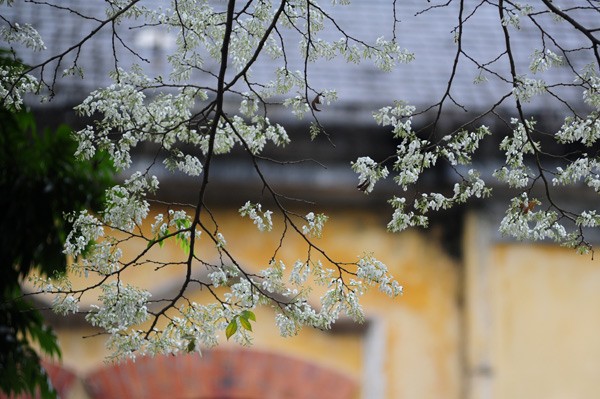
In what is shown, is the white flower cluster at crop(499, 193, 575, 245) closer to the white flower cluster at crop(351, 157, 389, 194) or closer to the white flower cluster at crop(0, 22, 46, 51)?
the white flower cluster at crop(351, 157, 389, 194)

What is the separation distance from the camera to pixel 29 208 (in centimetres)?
218

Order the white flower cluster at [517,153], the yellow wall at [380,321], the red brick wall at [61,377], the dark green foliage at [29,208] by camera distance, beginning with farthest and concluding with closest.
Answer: the yellow wall at [380,321] → the red brick wall at [61,377] → the white flower cluster at [517,153] → the dark green foliage at [29,208]

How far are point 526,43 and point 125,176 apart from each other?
222 cm

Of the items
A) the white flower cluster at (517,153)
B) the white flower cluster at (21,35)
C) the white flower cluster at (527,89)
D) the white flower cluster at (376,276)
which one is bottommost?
the white flower cluster at (376,276)

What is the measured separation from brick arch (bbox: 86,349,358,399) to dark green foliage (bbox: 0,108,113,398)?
1732 mm

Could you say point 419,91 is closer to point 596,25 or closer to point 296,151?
point 296,151

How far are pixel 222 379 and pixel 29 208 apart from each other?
2120 mm

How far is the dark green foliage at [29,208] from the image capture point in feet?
7.17

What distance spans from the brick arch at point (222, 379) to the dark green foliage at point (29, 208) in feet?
5.68

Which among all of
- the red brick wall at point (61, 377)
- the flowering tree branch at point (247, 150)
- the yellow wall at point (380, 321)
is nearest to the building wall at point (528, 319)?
the yellow wall at point (380, 321)

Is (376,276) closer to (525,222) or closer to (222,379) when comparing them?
(525,222)

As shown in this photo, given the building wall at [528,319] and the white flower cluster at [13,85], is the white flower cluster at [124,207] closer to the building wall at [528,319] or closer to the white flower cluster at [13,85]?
the white flower cluster at [13,85]

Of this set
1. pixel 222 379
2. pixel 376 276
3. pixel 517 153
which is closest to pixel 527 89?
pixel 517 153

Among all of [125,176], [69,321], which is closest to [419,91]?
[125,176]
